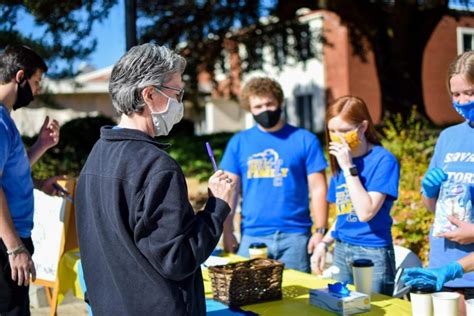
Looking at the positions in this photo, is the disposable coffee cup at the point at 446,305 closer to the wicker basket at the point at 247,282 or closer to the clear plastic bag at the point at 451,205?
the clear plastic bag at the point at 451,205

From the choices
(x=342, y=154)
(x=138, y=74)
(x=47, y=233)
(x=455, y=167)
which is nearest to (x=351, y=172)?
(x=342, y=154)

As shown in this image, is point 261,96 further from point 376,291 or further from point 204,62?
point 204,62

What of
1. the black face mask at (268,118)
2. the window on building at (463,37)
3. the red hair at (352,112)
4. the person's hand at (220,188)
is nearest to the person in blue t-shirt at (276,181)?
the black face mask at (268,118)

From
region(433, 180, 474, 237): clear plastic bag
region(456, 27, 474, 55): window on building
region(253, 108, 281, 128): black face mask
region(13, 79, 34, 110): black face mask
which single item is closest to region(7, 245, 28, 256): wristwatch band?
region(13, 79, 34, 110): black face mask

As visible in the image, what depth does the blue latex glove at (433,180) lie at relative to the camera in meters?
2.71

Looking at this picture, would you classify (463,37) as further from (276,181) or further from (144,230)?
(144,230)

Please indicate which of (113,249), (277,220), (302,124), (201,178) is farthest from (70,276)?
(302,124)

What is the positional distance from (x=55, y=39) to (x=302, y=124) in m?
16.1

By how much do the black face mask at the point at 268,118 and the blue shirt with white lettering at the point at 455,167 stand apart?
1.43m

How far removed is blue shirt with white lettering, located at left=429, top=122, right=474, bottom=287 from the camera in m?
2.70

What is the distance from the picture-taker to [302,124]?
2466cm

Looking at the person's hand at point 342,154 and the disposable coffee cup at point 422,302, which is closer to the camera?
the disposable coffee cup at point 422,302

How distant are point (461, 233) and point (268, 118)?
182 centimetres

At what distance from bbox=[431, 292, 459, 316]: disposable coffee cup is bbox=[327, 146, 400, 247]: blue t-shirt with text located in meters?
0.98
